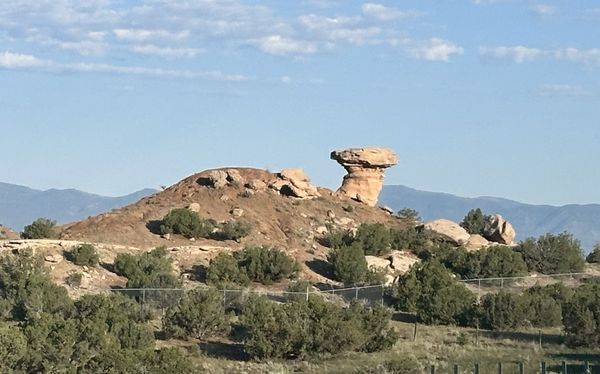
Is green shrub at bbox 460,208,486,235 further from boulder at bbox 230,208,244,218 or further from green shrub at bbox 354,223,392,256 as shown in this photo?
boulder at bbox 230,208,244,218

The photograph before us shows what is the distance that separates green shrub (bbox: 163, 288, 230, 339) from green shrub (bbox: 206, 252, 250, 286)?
7.08 metres

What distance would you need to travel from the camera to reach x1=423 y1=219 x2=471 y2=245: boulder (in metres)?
69.9

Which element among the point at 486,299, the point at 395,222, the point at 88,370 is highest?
the point at 395,222

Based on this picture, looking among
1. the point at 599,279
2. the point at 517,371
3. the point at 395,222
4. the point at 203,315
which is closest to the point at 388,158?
the point at 395,222

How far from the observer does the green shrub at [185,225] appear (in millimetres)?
63500

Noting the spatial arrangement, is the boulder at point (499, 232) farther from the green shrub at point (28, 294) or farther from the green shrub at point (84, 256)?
the green shrub at point (28, 294)

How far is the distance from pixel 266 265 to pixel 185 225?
6220 millimetres

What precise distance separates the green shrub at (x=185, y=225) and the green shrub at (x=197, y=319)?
567 inches

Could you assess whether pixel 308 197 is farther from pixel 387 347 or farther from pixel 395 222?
pixel 387 347

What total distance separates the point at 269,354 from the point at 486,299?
12066 mm

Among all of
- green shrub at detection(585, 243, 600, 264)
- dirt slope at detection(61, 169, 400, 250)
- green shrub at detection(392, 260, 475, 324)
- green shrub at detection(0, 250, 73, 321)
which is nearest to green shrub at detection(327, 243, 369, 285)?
green shrub at detection(392, 260, 475, 324)


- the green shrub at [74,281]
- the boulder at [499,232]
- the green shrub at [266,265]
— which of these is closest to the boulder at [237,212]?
the green shrub at [266,265]

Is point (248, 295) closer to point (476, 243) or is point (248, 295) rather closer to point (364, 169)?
point (476, 243)

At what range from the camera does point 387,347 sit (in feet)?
152
